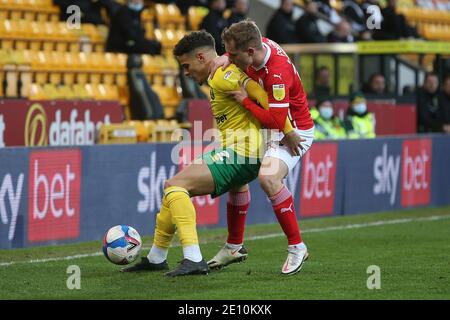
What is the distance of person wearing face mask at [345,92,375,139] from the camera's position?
1867 cm

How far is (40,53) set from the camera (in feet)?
57.2

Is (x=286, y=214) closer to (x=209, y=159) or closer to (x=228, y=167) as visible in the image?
(x=228, y=167)

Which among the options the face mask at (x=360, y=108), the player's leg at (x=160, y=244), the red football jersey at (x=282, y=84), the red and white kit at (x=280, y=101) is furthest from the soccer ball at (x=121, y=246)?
the face mask at (x=360, y=108)

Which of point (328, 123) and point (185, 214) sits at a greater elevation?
point (328, 123)

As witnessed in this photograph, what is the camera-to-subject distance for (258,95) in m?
8.77

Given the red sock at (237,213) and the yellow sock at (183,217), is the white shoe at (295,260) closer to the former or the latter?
the red sock at (237,213)

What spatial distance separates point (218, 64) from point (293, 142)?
83 cm

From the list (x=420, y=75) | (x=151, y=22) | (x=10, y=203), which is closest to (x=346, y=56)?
(x=420, y=75)

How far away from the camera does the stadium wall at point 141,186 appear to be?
11.6 metres

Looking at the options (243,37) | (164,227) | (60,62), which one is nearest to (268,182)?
(164,227)

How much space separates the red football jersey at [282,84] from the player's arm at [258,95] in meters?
0.05

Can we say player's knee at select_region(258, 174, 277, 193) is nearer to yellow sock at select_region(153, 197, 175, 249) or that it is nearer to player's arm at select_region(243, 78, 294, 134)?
player's arm at select_region(243, 78, 294, 134)

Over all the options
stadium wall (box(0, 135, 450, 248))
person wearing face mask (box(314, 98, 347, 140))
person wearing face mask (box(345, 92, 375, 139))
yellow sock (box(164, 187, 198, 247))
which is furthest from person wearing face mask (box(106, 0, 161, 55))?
yellow sock (box(164, 187, 198, 247))

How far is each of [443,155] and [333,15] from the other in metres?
7.80
